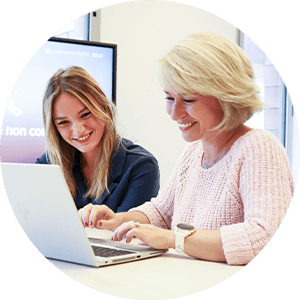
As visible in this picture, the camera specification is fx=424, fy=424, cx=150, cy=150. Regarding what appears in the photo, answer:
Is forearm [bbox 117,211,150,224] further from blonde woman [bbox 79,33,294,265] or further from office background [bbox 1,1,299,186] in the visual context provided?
office background [bbox 1,1,299,186]

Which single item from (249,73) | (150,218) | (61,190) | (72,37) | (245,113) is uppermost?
(72,37)

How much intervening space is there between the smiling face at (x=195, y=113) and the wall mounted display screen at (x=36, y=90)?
1.33m

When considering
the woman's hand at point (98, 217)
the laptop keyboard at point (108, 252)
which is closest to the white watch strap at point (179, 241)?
the laptop keyboard at point (108, 252)

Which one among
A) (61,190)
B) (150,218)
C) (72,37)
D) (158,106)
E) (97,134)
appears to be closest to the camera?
(61,190)

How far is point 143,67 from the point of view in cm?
265

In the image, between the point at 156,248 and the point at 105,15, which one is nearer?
the point at 156,248

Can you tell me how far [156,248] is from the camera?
3.34ft

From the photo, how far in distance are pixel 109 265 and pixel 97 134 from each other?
0.99 meters

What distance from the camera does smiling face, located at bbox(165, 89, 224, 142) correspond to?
3.85 feet

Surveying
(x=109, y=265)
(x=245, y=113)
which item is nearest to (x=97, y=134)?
(x=245, y=113)

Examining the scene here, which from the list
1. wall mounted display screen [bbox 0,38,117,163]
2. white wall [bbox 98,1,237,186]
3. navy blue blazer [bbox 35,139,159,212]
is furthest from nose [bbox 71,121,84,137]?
wall mounted display screen [bbox 0,38,117,163]

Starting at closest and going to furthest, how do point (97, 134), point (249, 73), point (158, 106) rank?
point (249, 73)
point (97, 134)
point (158, 106)

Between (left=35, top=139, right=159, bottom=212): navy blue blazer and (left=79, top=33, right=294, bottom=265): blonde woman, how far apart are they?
1.17 feet

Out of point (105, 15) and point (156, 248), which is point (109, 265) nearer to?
point (156, 248)
